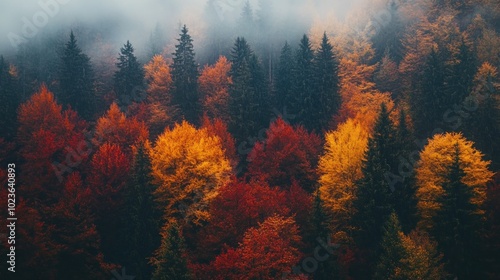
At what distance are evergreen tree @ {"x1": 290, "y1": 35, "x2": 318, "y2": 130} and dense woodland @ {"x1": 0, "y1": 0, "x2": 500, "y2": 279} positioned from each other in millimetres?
324

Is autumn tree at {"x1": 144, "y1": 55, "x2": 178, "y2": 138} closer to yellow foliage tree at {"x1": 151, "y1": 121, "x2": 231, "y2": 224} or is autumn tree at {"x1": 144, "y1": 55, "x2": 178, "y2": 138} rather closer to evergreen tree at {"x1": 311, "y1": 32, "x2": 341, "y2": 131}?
yellow foliage tree at {"x1": 151, "y1": 121, "x2": 231, "y2": 224}

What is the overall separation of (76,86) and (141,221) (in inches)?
1311

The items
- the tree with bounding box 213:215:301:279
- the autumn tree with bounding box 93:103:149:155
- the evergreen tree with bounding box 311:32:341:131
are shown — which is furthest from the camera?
the evergreen tree with bounding box 311:32:341:131

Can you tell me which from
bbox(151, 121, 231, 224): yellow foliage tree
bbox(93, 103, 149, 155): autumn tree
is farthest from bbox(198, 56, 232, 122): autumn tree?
bbox(151, 121, 231, 224): yellow foliage tree

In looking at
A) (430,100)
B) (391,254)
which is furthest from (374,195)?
(430,100)

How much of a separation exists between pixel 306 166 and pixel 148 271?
68.0 ft

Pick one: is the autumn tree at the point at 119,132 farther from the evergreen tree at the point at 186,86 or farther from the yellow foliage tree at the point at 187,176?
the yellow foliage tree at the point at 187,176

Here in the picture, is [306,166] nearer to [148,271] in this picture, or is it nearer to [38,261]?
[148,271]

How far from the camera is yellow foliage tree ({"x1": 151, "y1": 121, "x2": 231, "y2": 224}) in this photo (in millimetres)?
39438

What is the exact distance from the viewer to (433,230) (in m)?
33.7

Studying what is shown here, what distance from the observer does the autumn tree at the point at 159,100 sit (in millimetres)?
58438

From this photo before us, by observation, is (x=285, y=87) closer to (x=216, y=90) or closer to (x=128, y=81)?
(x=216, y=90)

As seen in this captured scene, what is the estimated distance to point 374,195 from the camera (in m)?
34.8

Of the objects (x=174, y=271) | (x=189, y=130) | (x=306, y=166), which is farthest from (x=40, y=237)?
(x=306, y=166)
